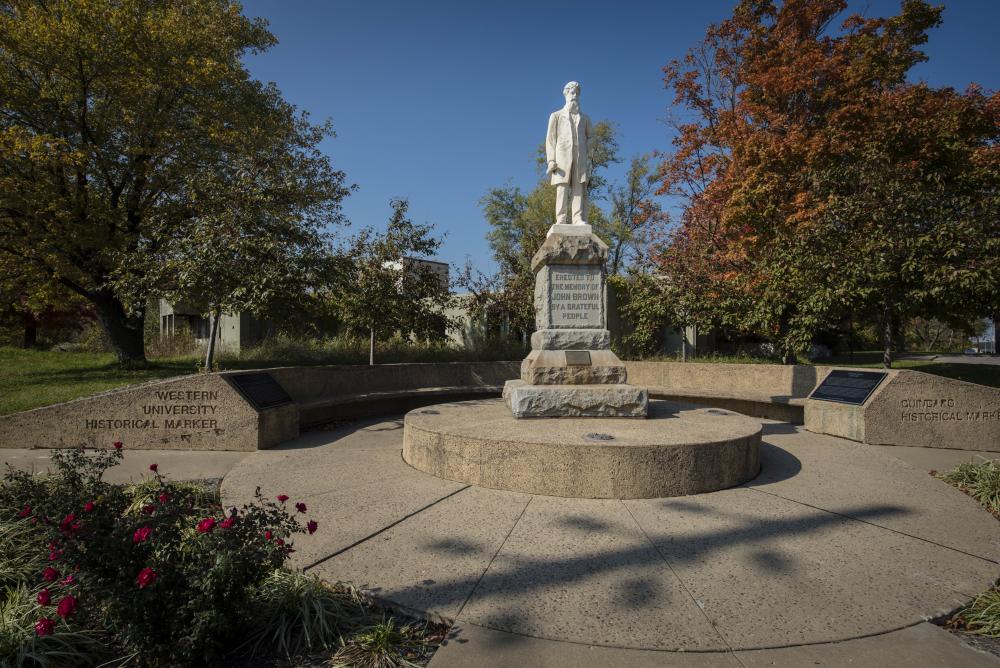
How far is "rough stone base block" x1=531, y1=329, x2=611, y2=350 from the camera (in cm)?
699

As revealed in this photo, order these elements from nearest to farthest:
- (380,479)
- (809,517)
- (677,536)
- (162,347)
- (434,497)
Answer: (677,536)
(809,517)
(434,497)
(380,479)
(162,347)

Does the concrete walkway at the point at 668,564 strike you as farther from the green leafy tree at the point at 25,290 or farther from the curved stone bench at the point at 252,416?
the green leafy tree at the point at 25,290

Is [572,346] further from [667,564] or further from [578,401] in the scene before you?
[667,564]

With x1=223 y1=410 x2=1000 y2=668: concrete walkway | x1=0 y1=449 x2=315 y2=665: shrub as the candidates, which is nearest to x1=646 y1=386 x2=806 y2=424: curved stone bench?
x1=223 y1=410 x2=1000 y2=668: concrete walkway

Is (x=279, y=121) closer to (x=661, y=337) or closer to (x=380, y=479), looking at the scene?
(x=380, y=479)

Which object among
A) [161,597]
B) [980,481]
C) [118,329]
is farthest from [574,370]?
[118,329]

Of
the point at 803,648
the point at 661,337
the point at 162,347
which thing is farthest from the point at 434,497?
the point at 162,347

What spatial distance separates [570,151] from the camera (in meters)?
7.34

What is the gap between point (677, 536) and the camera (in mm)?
3834

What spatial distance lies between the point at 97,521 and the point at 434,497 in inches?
103

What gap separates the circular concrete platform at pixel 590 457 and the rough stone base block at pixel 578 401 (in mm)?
603

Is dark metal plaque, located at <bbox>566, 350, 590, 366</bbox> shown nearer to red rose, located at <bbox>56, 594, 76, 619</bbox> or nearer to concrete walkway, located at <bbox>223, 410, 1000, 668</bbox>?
concrete walkway, located at <bbox>223, 410, 1000, 668</bbox>

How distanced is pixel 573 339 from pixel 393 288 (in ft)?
21.1

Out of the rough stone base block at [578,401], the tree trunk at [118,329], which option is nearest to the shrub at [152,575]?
the rough stone base block at [578,401]
